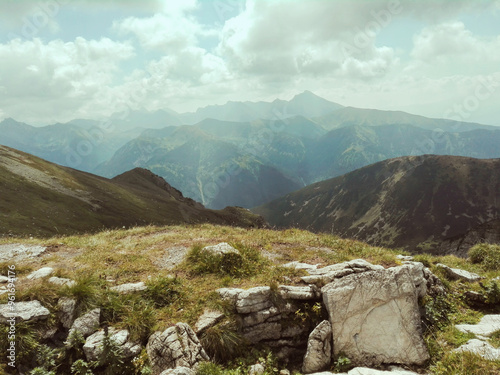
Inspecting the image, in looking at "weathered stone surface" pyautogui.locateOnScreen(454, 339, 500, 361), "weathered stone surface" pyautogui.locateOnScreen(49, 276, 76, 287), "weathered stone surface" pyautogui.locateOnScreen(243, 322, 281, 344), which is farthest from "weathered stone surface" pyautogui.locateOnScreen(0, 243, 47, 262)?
"weathered stone surface" pyautogui.locateOnScreen(454, 339, 500, 361)

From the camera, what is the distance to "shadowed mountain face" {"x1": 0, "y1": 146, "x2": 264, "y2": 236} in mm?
58906

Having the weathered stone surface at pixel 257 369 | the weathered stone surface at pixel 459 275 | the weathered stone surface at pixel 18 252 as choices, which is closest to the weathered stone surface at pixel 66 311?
the weathered stone surface at pixel 257 369

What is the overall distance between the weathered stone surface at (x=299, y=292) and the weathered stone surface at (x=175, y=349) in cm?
374

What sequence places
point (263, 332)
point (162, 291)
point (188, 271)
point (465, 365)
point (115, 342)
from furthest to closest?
1. point (188, 271)
2. point (162, 291)
3. point (263, 332)
4. point (115, 342)
5. point (465, 365)

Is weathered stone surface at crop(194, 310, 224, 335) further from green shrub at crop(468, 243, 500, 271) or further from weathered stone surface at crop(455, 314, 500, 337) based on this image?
green shrub at crop(468, 243, 500, 271)

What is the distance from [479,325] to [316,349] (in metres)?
7.11

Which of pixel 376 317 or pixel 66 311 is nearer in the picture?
pixel 66 311

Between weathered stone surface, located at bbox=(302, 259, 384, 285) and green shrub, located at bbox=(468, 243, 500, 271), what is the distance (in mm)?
11078

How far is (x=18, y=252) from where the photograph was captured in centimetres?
1759

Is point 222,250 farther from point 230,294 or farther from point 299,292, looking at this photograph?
point 299,292

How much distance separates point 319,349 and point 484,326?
23.2 ft

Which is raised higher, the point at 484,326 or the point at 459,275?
the point at 459,275

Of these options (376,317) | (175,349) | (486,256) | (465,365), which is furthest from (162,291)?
(486,256)

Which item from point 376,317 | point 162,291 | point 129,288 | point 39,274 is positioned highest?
point 39,274
